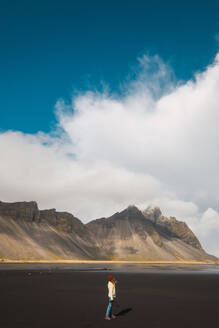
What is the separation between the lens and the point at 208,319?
66.1 ft

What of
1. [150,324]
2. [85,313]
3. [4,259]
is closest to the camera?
[150,324]

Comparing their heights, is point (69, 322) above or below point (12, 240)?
below

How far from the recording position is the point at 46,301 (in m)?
27.5

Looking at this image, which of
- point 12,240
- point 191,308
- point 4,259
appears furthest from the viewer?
point 12,240

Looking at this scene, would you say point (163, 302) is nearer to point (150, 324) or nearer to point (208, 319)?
point (208, 319)

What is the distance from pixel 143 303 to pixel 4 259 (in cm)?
15615

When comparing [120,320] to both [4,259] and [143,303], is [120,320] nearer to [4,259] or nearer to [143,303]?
[143,303]

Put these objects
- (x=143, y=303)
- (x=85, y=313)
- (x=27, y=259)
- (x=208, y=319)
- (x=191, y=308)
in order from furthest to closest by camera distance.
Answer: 1. (x=27, y=259)
2. (x=143, y=303)
3. (x=191, y=308)
4. (x=85, y=313)
5. (x=208, y=319)

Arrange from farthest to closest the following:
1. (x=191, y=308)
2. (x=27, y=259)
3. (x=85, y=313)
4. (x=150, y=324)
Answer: (x=27, y=259) → (x=191, y=308) → (x=85, y=313) → (x=150, y=324)

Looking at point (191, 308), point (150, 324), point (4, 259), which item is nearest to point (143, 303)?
point (191, 308)

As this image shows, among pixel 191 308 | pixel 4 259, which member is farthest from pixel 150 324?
pixel 4 259

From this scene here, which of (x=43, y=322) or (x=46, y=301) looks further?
(x=46, y=301)

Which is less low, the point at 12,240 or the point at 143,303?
the point at 12,240

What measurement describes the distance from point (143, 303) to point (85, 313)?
6944 mm
